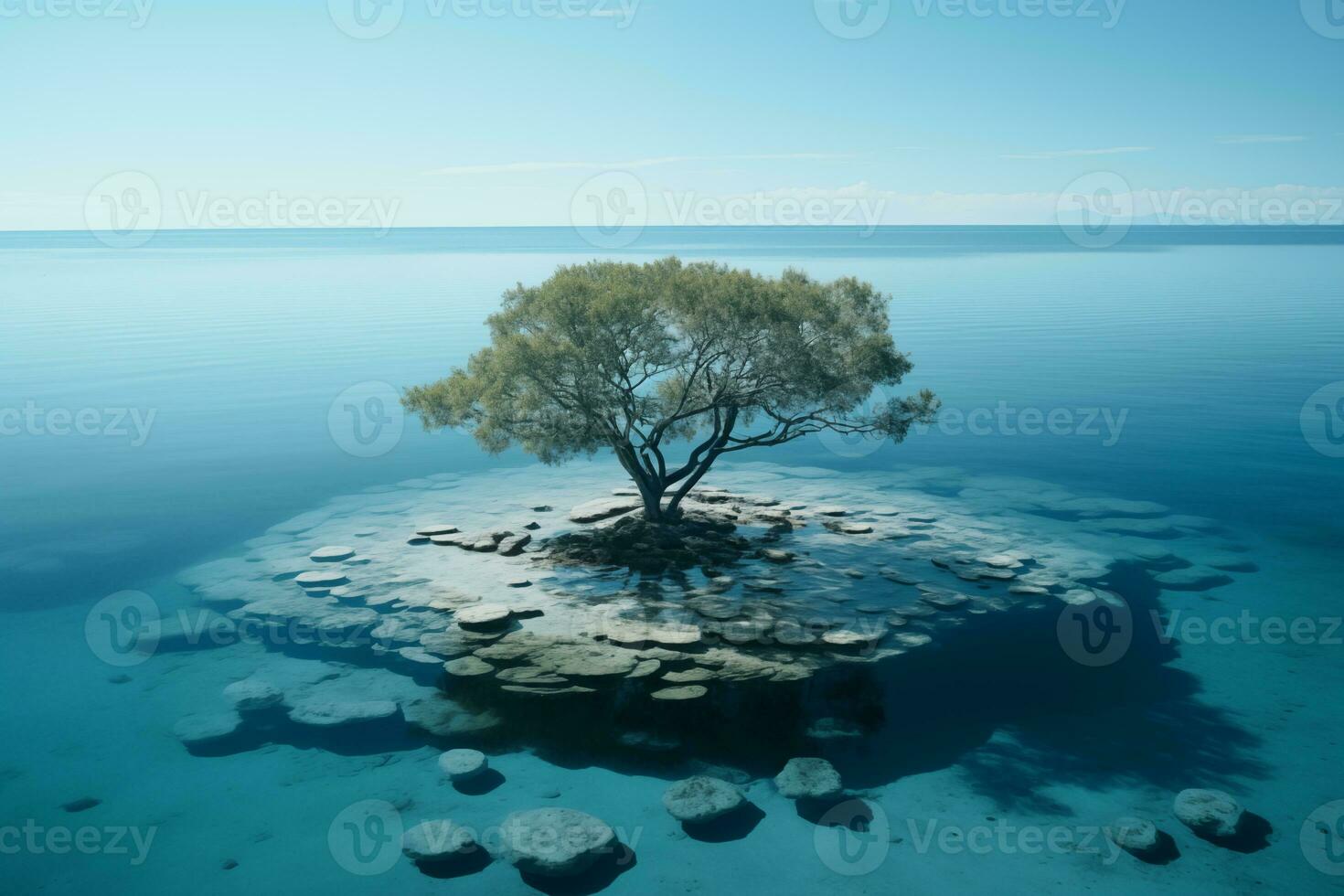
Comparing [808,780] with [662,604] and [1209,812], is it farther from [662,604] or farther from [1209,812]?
[662,604]

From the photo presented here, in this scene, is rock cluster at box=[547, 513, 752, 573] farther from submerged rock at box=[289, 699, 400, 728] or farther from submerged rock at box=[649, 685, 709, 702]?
submerged rock at box=[289, 699, 400, 728]

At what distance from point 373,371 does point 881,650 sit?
5997cm

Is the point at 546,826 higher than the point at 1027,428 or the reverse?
the reverse

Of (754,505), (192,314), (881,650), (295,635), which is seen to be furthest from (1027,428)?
(192,314)

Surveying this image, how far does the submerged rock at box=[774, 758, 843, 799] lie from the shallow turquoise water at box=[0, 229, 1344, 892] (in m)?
0.93

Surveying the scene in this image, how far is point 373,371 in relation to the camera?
75.1m

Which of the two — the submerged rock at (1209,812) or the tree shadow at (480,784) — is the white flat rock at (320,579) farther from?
the submerged rock at (1209,812)

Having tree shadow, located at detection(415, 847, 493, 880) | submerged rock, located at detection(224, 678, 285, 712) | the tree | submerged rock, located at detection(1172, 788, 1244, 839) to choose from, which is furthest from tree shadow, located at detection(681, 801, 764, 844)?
the tree

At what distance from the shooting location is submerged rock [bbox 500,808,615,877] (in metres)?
17.2

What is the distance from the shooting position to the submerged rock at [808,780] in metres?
19.2

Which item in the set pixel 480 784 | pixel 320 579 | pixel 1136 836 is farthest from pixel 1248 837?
pixel 320 579

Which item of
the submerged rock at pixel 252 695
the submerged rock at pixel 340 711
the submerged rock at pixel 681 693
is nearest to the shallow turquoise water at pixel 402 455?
the submerged rock at pixel 252 695

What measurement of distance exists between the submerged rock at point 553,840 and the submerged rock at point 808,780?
3.98 metres

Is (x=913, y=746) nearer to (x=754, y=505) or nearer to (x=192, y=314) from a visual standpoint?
(x=754, y=505)
